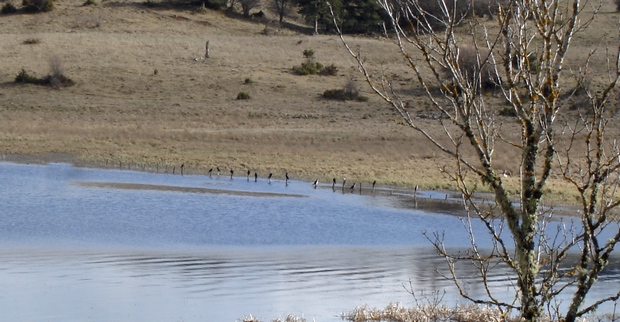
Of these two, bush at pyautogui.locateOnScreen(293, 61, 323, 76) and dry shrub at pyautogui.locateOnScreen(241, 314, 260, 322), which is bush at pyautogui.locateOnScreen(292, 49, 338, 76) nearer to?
bush at pyautogui.locateOnScreen(293, 61, 323, 76)

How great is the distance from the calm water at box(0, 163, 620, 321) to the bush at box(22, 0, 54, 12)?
35985mm

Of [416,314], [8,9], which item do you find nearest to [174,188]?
[416,314]

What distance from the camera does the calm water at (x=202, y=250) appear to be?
12.3 metres

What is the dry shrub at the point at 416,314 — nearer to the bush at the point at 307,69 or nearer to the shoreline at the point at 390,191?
the shoreline at the point at 390,191

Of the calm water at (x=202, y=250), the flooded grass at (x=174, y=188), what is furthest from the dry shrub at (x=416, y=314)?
the flooded grass at (x=174, y=188)

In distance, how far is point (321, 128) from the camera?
1537 inches

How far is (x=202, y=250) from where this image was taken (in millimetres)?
17688

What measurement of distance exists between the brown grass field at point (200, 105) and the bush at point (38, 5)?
0.85 meters

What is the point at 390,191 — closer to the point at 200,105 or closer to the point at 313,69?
the point at 200,105

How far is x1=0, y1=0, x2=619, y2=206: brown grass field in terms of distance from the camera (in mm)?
34844

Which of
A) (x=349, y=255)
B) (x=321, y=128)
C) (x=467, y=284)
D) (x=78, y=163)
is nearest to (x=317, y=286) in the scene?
(x=467, y=284)

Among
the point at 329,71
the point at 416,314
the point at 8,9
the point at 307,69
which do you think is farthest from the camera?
the point at 8,9

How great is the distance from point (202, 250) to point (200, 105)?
25532 millimetres

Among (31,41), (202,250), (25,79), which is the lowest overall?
(25,79)
